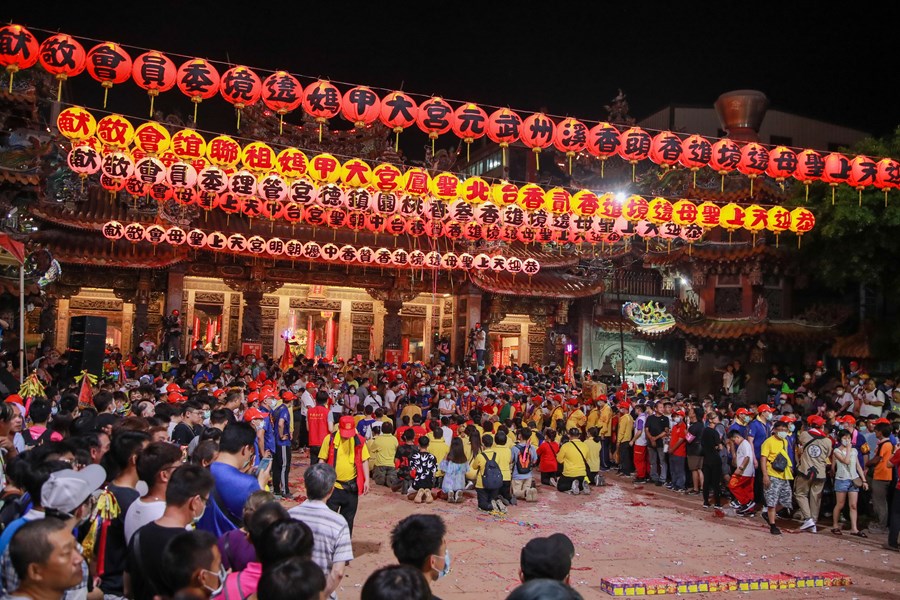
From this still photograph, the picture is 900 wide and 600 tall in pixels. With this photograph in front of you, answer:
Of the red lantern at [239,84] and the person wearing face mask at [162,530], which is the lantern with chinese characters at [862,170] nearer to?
the red lantern at [239,84]

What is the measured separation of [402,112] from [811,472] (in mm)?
9035

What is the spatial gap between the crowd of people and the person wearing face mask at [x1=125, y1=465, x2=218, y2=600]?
0.04ft

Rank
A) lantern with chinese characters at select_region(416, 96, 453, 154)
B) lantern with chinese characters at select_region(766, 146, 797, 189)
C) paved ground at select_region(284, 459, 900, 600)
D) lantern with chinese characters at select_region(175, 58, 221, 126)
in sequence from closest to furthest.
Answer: paved ground at select_region(284, 459, 900, 600) < lantern with chinese characters at select_region(175, 58, 221, 126) < lantern with chinese characters at select_region(416, 96, 453, 154) < lantern with chinese characters at select_region(766, 146, 797, 189)

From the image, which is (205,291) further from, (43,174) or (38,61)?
(38,61)

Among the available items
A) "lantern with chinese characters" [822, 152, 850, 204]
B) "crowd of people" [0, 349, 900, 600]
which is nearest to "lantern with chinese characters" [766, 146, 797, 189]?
"lantern with chinese characters" [822, 152, 850, 204]

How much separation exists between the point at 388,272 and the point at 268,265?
4.62m

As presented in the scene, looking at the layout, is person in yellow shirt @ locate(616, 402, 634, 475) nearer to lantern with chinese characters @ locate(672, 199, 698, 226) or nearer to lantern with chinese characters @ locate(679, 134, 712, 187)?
lantern with chinese characters @ locate(672, 199, 698, 226)

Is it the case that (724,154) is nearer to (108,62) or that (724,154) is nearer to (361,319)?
(108,62)

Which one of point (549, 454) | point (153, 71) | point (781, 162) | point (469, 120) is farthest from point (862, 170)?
point (153, 71)

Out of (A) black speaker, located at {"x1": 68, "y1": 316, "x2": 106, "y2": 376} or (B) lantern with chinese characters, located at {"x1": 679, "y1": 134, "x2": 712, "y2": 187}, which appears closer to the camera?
(A) black speaker, located at {"x1": 68, "y1": 316, "x2": 106, "y2": 376}

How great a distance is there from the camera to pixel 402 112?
12.7 meters

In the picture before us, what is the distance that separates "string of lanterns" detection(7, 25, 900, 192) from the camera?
11.2m

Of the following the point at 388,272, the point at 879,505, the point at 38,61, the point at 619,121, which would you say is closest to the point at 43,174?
the point at 38,61

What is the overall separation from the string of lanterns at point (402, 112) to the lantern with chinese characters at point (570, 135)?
19 mm
